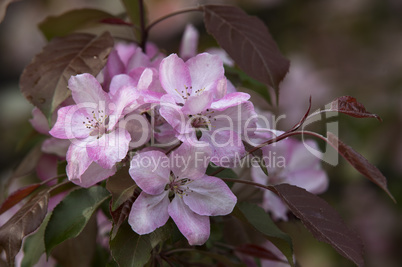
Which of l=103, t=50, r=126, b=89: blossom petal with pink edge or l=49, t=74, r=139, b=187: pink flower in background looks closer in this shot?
l=49, t=74, r=139, b=187: pink flower in background

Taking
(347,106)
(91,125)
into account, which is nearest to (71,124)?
(91,125)

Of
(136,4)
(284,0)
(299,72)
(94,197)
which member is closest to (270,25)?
(284,0)

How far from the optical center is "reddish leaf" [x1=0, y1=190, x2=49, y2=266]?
71 cm

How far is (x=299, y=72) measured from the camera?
2.33m

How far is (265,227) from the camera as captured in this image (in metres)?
0.78

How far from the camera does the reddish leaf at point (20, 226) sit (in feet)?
2.34

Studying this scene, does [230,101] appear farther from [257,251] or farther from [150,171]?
[257,251]

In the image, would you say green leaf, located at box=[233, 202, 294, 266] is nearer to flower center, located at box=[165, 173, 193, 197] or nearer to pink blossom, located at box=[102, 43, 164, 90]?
flower center, located at box=[165, 173, 193, 197]

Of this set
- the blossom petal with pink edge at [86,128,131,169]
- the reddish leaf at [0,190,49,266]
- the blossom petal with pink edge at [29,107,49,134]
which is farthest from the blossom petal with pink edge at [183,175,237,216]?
the blossom petal with pink edge at [29,107,49,134]

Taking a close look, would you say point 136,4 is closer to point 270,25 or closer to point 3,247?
Result: point 3,247

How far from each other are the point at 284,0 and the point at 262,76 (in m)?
1.87

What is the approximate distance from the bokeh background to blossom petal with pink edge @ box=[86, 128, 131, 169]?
3.83 ft

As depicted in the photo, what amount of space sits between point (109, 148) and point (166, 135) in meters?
0.09

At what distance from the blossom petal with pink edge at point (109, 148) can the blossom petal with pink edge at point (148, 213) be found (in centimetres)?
6
